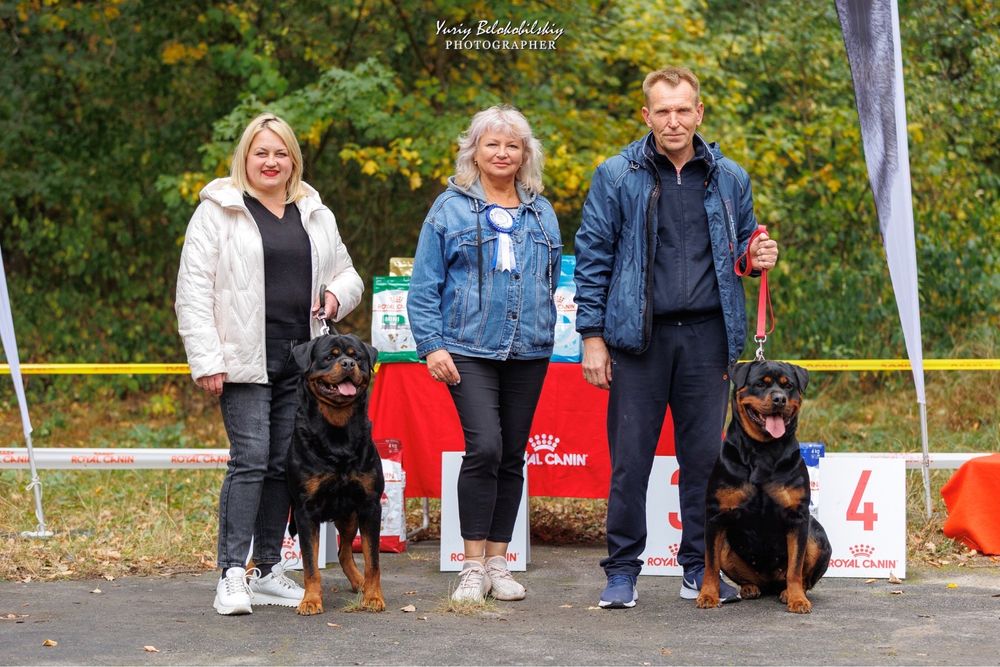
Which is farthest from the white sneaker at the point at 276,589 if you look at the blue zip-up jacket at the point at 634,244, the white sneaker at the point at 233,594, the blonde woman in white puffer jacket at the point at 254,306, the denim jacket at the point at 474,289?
the blue zip-up jacket at the point at 634,244

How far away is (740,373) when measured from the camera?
426 cm

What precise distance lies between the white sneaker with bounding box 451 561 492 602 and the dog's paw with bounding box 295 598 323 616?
49 cm

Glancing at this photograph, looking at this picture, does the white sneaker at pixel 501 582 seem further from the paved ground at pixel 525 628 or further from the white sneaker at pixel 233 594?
the white sneaker at pixel 233 594

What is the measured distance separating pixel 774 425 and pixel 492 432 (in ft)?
3.30

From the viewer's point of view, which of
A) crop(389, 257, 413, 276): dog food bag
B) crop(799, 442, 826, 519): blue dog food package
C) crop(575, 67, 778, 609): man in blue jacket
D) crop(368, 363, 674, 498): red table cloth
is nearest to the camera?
crop(575, 67, 778, 609): man in blue jacket

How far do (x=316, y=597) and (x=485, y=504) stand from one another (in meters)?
0.70

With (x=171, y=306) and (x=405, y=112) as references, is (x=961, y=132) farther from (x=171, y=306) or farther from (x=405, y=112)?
(x=171, y=306)

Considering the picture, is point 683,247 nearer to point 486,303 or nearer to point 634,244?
point 634,244

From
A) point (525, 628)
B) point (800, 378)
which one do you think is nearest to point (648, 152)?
point (800, 378)

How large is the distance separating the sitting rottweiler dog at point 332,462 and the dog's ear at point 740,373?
4.19 ft

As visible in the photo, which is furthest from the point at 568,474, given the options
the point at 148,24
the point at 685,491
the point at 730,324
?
the point at 148,24

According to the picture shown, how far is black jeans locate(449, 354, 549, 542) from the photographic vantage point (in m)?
4.43

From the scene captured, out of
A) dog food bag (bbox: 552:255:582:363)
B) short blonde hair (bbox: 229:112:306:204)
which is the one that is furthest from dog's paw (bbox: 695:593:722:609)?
short blonde hair (bbox: 229:112:306:204)

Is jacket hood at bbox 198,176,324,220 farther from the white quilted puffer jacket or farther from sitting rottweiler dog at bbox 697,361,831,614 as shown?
sitting rottweiler dog at bbox 697,361,831,614
